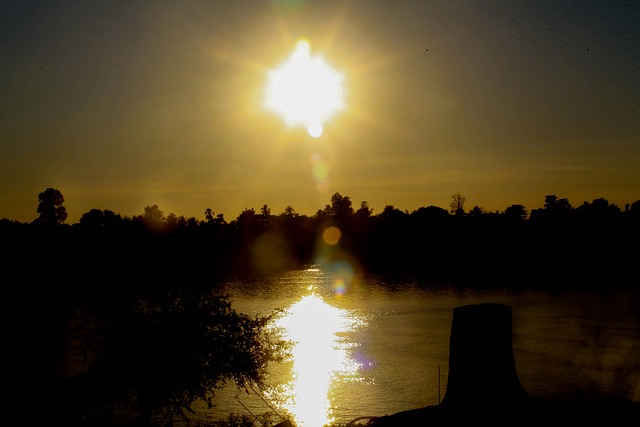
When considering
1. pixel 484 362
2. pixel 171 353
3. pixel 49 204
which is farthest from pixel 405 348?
pixel 49 204

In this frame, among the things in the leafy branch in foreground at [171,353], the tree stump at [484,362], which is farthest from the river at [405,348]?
the tree stump at [484,362]

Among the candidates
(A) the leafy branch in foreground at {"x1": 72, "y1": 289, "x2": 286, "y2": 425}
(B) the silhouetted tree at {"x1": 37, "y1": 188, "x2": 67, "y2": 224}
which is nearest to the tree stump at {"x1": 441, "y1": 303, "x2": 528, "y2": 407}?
(A) the leafy branch in foreground at {"x1": 72, "y1": 289, "x2": 286, "y2": 425}

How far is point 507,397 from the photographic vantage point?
1427 centimetres

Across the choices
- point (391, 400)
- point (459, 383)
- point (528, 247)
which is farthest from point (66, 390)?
point (528, 247)

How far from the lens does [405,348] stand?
7625cm

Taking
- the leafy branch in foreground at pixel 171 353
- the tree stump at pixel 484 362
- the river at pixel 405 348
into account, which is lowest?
the river at pixel 405 348

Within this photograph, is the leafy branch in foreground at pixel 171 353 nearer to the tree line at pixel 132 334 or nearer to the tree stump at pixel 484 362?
the tree line at pixel 132 334

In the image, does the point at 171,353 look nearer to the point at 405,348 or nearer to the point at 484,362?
the point at 484,362

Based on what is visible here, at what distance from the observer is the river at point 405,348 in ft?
187

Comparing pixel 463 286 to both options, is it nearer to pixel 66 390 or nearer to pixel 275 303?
pixel 275 303

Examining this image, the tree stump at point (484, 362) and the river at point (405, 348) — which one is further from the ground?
the tree stump at point (484, 362)

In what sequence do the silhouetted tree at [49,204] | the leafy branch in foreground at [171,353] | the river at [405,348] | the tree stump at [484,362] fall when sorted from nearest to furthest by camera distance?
1. the tree stump at [484,362]
2. the leafy branch in foreground at [171,353]
3. the river at [405,348]
4. the silhouetted tree at [49,204]

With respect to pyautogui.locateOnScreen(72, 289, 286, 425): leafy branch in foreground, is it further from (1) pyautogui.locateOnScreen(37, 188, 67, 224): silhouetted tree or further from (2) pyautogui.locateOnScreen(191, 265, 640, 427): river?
(1) pyautogui.locateOnScreen(37, 188, 67, 224): silhouetted tree

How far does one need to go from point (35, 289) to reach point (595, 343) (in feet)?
323
